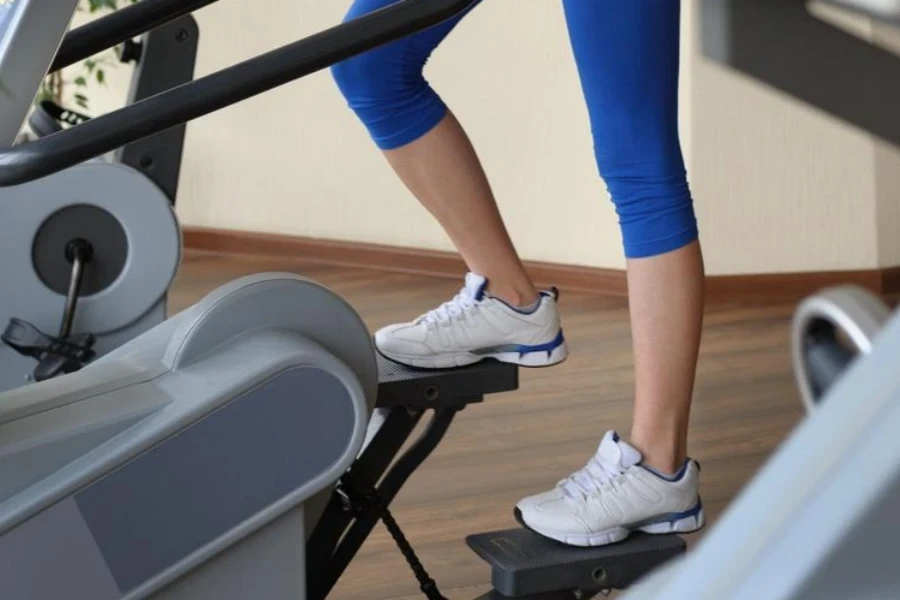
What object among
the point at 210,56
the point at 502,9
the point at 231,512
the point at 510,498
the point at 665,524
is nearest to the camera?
the point at 231,512

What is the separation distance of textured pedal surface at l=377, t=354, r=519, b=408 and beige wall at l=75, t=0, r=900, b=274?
2066 millimetres

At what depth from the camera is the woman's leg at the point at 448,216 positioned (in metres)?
1.77

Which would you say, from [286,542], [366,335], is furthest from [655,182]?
[286,542]

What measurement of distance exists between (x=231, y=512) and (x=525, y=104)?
288cm

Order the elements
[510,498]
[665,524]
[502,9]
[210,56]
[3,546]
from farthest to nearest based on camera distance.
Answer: [210,56] → [502,9] → [510,498] → [665,524] → [3,546]

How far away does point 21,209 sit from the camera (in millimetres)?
2555

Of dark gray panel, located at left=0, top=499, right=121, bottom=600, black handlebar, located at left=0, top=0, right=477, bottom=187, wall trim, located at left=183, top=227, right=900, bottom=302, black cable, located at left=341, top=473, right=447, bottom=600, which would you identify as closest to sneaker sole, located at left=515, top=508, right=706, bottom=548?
black cable, located at left=341, top=473, right=447, bottom=600

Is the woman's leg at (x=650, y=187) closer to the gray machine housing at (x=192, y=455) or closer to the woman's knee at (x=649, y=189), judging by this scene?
the woman's knee at (x=649, y=189)

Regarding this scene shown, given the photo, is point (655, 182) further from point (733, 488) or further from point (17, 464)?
point (733, 488)

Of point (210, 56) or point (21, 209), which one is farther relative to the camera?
point (210, 56)

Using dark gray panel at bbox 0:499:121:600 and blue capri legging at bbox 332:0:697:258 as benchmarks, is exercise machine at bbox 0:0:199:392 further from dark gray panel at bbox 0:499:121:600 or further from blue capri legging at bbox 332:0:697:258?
blue capri legging at bbox 332:0:697:258

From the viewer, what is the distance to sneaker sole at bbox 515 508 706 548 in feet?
5.20

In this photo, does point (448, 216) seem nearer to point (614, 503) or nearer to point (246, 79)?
point (614, 503)

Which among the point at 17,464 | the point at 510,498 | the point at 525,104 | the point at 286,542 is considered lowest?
the point at 525,104
